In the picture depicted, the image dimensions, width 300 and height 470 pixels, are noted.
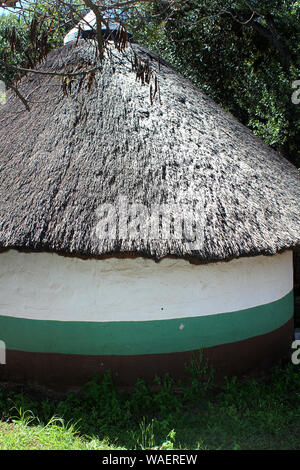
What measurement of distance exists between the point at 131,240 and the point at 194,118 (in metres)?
2.35

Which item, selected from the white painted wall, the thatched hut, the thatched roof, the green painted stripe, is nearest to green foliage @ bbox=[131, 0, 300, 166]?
the thatched roof

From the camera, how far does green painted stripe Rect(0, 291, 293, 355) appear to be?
4.77 metres

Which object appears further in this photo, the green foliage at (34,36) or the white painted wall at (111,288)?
the white painted wall at (111,288)

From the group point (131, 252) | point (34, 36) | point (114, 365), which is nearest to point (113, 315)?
point (114, 365)

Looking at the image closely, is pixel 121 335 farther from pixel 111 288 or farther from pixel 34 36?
pixel 34 36

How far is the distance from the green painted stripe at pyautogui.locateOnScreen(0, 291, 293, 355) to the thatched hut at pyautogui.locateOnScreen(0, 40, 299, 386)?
0.04 ft

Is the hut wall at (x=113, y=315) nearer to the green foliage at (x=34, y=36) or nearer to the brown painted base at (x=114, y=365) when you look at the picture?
the brown painted base at (x=114, y=365)

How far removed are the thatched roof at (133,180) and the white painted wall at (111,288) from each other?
0.41m

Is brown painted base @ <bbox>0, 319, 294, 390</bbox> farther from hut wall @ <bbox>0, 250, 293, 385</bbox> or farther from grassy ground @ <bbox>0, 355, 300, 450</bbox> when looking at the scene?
grassy ground @ <bbox>0, 355, 300, 450</bbox>

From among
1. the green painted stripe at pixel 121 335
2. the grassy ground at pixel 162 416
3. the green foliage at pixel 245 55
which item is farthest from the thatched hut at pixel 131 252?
the green foliage at pixel 245 55

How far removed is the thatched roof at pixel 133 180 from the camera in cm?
450

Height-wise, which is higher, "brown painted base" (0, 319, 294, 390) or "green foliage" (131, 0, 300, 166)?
"green foliage" (131, 0, 300, 166)

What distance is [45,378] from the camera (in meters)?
4.91
